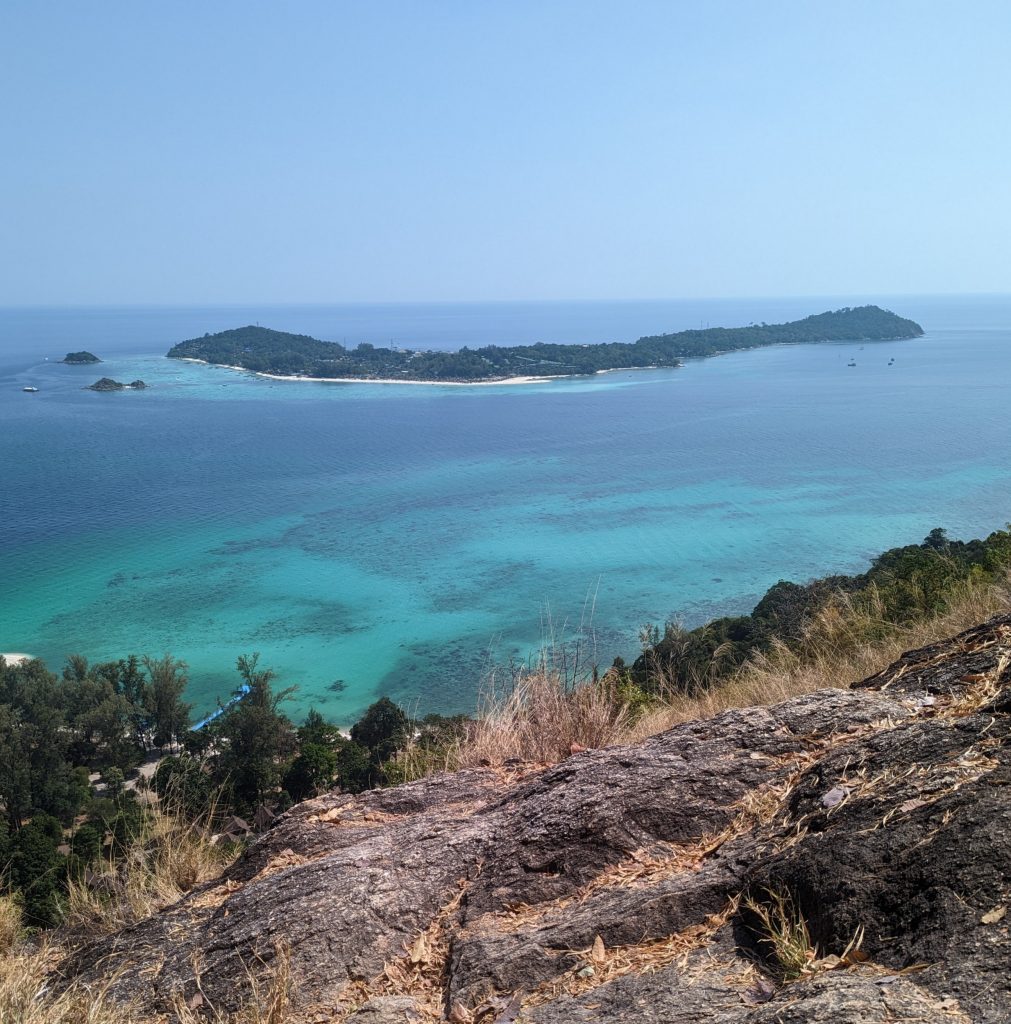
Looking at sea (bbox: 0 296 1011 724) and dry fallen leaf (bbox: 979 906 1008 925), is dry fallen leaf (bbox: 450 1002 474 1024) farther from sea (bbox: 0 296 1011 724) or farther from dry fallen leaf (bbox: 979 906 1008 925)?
sea (bbox: 0 296 1011 724)

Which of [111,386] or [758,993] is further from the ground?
[111,386]

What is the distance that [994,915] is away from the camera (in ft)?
5.59

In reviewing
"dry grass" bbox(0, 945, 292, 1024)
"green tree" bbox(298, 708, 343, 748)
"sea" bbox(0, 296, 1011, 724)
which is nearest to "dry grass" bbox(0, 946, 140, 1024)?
"dry grass" bbox(0, 945, 292, 1024)

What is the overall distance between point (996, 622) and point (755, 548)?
35.2 meters

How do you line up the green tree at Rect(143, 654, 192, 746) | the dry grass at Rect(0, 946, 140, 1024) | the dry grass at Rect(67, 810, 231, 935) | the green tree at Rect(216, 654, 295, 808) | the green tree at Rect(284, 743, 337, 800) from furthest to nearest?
A: 1. the green tree at Rect(143, 654, 192, 746)
2. the green tree at Rect(216, 654, 295, 808)
3. the green tree at Rect(284, 743, 337, 800)
4. the dry grass at Rect(67, 810, 231, 935)
5. the dry grass at Rect(0, 946, 140, 1024)

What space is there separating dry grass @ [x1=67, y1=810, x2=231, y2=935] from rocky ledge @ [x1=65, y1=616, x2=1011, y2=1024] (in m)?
0.38

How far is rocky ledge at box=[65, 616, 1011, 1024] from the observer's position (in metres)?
1.82

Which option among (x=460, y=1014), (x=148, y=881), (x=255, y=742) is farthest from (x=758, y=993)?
(x=255, y=742)

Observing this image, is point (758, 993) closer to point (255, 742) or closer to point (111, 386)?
point (255, 742)

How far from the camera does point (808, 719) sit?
2961 millimetres

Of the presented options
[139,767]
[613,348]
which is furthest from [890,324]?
[139,767]

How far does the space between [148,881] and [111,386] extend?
334ft

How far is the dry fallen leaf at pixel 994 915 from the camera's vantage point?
66.6 inches

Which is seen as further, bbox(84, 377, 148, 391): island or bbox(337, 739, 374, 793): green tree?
bbox(84, 377, 148, 391): island
